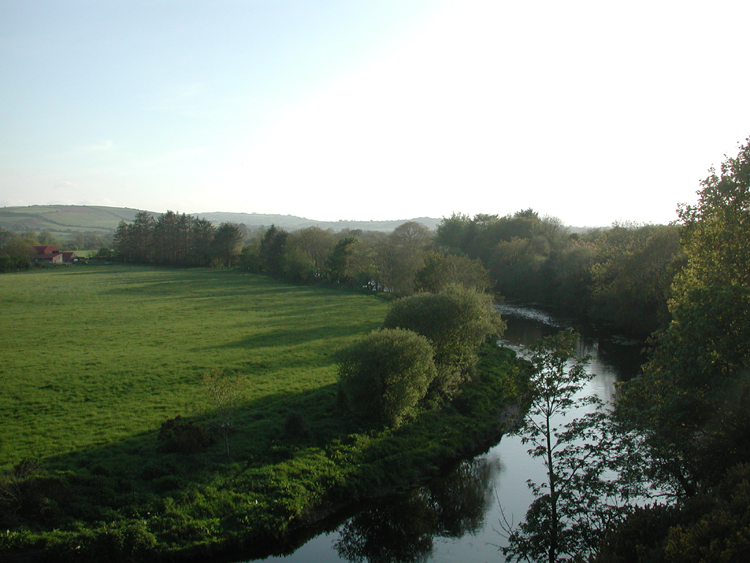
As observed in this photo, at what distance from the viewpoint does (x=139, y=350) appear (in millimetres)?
36500

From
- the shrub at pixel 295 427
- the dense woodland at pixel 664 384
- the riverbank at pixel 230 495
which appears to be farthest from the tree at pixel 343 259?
the shrub at pixel 295 427

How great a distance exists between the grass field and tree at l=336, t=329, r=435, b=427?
16.2 ft

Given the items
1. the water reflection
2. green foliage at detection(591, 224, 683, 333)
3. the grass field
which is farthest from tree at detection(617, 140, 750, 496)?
green foliage at detection(591, 224, 683, 333)

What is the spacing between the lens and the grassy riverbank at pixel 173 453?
14906mm

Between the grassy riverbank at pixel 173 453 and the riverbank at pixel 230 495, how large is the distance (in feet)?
0.16

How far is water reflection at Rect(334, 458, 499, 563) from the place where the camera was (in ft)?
51.9

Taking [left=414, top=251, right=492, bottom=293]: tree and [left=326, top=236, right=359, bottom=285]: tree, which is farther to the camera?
[left=326, top=236, right=359, bottom=285]: tree

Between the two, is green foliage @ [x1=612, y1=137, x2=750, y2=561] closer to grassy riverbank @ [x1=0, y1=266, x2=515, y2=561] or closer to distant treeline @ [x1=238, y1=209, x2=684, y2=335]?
grassy riverbank @ [x1=0, y1=266, x2=515, y2=561]

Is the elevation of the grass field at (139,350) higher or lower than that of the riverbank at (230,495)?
higher

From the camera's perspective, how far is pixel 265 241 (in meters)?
105

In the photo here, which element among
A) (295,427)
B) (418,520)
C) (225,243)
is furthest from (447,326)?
(225,243)

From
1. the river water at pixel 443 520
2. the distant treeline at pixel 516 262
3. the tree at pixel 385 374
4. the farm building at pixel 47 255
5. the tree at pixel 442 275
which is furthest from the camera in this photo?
the farm building at pixel 47 255

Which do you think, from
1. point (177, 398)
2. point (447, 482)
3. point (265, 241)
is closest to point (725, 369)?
point (447, 482)

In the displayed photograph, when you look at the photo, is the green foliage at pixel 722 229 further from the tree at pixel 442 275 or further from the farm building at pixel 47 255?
the farm building at pixel 47 255
